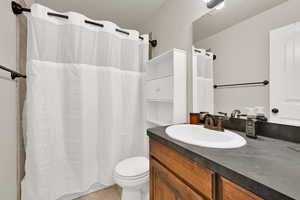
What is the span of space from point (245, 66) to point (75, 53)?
57.4 inches

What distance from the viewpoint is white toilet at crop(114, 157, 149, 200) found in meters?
1.17

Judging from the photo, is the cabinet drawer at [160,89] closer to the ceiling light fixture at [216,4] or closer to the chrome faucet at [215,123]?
the chrome faucet at [215,123]

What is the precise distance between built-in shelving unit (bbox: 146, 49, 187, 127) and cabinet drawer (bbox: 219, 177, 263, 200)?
31.9 inches

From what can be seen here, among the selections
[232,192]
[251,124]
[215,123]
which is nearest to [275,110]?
[251,124]

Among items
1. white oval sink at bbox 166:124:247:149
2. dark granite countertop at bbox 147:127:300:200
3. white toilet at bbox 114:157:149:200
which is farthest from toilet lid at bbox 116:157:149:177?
dark granite countertop at bbox 147:127:300:200

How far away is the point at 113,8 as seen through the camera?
173 cm

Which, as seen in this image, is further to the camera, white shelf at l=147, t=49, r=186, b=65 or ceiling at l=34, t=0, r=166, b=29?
ceiling at l=34, t=0, r=166, b=29

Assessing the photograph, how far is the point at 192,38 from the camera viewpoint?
1.29 meters

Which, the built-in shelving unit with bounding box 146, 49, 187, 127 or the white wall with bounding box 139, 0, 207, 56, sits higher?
the white wall with bounding box 139, 0, 207, 56

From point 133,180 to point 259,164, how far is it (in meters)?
0.97

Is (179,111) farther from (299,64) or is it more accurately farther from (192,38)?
(299,64)

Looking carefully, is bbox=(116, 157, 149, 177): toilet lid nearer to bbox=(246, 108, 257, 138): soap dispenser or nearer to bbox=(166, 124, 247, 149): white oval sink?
bbox=(166, 124, 247, 149): white oval sink

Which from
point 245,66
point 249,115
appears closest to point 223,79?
point 245,66

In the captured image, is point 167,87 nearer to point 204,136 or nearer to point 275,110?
point 204,136
